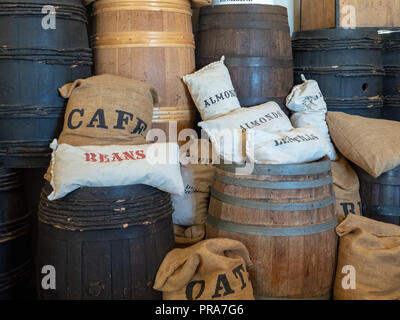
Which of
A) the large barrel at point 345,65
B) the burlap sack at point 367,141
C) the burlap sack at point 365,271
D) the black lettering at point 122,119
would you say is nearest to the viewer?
the burlap sack at point 365,271

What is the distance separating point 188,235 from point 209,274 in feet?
1.90

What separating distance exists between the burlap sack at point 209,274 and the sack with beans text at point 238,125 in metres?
0.41

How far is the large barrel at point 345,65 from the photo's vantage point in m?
3.10

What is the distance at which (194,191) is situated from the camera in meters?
2.73

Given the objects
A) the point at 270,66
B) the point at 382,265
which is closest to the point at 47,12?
the point at 270,66

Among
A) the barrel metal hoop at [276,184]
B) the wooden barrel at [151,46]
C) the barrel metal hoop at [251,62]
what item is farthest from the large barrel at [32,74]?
the barrel metal hoop at [276,184]

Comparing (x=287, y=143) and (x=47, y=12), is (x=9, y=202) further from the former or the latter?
(x=287, y=143)

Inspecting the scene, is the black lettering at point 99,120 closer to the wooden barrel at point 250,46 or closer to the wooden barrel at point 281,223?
the wooden barrel at point 281,223

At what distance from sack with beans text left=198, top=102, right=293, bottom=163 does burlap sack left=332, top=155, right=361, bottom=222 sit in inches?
15.9

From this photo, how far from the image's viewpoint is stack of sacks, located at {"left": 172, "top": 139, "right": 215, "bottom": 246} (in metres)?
2.73

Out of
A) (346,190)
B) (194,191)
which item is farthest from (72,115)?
(346,190)

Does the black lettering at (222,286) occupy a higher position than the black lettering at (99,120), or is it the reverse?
the black lettering at (99,120)

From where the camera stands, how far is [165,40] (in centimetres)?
277
